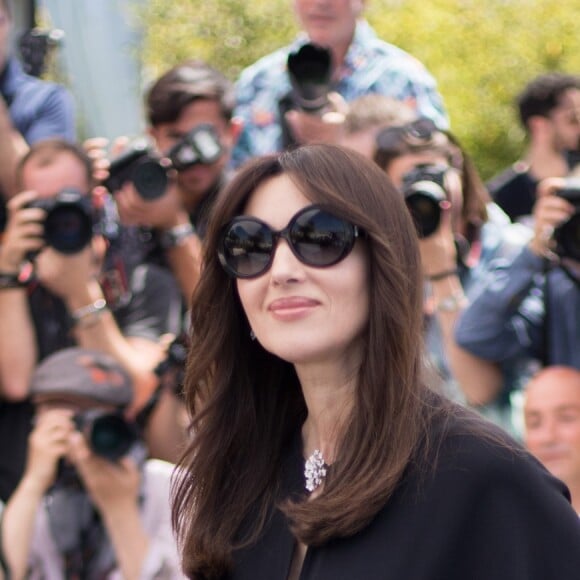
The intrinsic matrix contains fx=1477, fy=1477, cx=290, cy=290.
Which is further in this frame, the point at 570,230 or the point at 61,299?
the point at 61,299

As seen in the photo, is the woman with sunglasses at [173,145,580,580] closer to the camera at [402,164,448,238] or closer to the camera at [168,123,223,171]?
the camera at [402,164,448,238]

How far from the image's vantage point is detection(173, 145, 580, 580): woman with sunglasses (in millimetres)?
2379

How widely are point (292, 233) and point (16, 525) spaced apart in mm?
2019

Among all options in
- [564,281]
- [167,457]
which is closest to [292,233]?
[564,281]

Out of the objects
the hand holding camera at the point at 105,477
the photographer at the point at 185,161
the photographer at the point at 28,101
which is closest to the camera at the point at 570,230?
the photographer at the point at 185,161

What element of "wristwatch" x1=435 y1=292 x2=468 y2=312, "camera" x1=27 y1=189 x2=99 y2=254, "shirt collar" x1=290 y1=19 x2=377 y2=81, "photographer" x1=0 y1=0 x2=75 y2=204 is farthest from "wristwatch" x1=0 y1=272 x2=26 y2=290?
"shirt collar" x1=290 y1=19 x2=377 y2=81

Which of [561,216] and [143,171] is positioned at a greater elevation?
[143,171]

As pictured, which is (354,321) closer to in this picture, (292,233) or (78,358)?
(292,233)

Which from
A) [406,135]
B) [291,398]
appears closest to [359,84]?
[406,135]

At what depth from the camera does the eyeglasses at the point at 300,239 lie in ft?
8.26

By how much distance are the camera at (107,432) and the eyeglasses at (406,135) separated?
1.25 metres

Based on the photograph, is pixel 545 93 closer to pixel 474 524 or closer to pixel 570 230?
pixel 570 230

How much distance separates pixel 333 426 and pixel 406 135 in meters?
2.22

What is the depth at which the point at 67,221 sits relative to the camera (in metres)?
4.47
